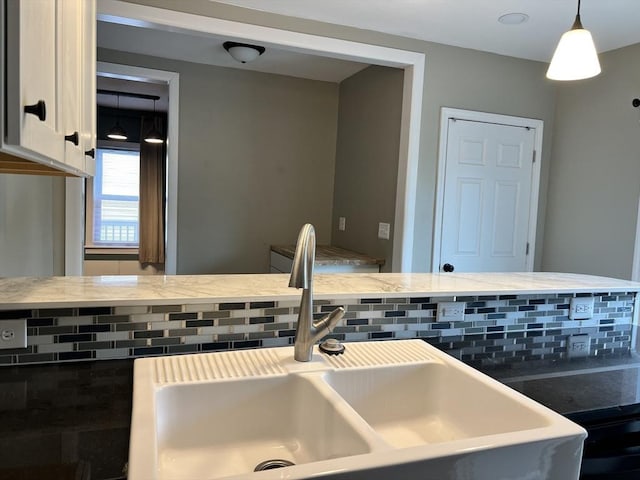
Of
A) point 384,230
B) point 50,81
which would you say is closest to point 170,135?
point 384,230

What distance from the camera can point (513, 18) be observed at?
2.77 metres

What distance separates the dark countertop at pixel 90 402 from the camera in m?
0.80

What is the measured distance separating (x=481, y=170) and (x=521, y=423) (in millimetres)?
Answer: 2782

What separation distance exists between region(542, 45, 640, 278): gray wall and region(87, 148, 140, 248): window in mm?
5330

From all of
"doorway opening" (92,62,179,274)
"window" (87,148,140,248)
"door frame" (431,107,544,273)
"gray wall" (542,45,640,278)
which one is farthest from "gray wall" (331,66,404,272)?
"window" (87,148,140,248)

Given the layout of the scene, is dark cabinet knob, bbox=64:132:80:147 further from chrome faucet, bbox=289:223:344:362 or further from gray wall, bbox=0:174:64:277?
gray wall, bbox=0:174:64:277

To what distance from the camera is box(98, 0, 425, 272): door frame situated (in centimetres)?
260

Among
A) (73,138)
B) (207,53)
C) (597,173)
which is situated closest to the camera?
(73,138)

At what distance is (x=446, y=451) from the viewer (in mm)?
774

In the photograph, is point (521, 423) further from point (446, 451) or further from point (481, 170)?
point (481, 170)

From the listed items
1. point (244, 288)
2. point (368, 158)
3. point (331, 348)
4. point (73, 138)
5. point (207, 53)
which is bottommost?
point (331, 348)

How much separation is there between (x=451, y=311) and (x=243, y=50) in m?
2.55

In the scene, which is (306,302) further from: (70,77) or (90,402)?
(70,77)

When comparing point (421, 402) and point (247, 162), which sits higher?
point (247, 162)
